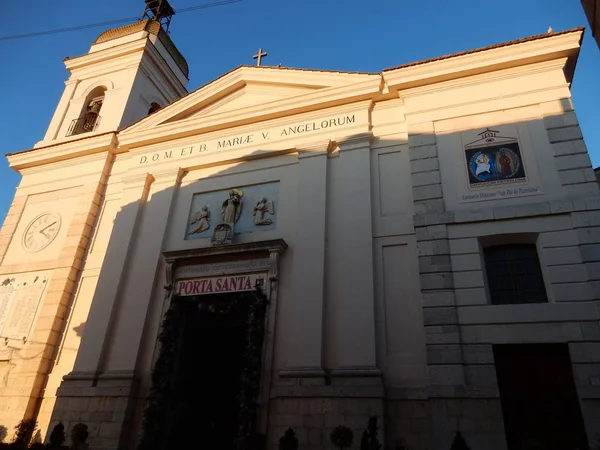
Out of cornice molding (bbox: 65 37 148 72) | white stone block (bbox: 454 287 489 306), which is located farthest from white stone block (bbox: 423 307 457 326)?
cornice molding (bbox: 65 37 148 72)

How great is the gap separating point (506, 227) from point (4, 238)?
49.2 ft

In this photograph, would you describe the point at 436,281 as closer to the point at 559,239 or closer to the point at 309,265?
the point at 559,239

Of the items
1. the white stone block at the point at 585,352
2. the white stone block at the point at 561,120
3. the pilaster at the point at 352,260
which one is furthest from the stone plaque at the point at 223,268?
the white stone block at the point at 561,120

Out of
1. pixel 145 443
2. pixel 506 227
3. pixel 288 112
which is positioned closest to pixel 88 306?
pixel 145 443

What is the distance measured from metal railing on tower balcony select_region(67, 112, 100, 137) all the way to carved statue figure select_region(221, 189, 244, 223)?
7510 mm

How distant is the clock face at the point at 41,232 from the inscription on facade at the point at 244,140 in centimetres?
341

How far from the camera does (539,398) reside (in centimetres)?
801

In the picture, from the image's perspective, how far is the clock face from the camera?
14.5 m


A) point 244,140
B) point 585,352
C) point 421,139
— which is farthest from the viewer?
point 244,140

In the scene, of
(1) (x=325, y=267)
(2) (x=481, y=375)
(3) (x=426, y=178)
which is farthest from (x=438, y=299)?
(3) (x=426, y=178)

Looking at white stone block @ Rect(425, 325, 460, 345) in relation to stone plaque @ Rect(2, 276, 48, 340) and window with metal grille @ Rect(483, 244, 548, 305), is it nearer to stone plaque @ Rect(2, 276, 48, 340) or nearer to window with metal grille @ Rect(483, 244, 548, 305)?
window with metal grille @ Rect(483, 244, 548, 305)

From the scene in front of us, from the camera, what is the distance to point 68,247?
1380cm

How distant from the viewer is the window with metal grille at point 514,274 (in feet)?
29.6

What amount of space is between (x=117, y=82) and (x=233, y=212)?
9.09 meters
